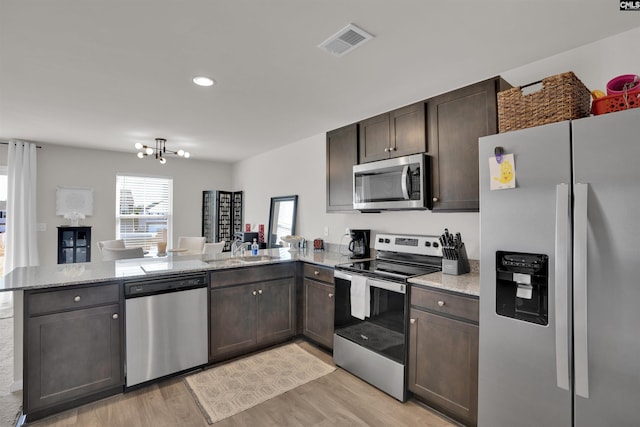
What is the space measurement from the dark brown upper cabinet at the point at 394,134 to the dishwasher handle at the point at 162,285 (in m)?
1.86

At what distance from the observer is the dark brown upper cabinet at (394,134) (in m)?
2.57

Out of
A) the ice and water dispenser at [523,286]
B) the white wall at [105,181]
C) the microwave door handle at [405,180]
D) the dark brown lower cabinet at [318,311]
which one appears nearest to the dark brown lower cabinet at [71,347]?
the dark brown lower cabinet at [318,311]

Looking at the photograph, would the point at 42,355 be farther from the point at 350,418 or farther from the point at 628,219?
the point at 628,219

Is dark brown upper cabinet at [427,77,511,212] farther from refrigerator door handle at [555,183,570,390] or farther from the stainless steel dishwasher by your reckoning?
the stainless steel dishwasher

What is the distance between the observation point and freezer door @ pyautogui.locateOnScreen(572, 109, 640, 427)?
1271mm

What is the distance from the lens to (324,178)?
161 inches

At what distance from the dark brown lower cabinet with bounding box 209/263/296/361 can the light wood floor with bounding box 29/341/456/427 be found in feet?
1.70

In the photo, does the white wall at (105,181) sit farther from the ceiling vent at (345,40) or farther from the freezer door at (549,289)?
the freezer door at (549,289)

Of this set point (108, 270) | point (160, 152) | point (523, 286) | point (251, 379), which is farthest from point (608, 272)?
point (160, 152)

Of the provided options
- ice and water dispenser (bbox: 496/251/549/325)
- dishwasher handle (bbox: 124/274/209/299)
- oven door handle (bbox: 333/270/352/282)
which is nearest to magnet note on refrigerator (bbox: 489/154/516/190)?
ice and water dispenser (bbox: 496/251/549/325)

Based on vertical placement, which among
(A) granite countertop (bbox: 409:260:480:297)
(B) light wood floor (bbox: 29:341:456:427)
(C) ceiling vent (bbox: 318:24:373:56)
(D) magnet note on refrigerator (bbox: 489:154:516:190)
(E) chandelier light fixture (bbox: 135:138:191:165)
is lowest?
(B) light wood floor (bbox: 29:341:456:427)

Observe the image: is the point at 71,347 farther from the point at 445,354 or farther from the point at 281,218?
the point at 281,218

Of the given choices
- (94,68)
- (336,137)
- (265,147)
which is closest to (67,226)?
(265,147)

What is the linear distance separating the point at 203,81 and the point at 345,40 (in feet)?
4.14
